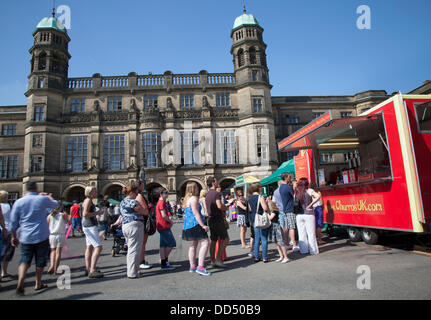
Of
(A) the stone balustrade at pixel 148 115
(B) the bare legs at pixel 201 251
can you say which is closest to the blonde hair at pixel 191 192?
(B) the bare legs at pixel 201 251

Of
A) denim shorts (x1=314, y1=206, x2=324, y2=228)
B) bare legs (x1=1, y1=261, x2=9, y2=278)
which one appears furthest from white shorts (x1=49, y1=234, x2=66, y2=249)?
denim shorts (x1=314, y1=206, x2=324, y2=228)

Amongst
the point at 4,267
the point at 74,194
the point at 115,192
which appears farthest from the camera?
the point at 115,192

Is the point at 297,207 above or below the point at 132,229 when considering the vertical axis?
above

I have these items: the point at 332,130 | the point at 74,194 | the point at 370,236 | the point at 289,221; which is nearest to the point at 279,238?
the point at 289,221

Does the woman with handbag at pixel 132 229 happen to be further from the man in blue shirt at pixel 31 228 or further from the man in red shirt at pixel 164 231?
the man in blue shirt at pixel 31 228

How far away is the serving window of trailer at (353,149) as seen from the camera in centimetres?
647

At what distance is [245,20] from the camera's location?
2906 cm

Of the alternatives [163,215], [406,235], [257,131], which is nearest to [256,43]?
[257,131]

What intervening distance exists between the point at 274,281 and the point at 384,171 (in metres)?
3.99

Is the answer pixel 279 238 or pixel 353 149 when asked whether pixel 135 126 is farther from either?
pixel 279 238

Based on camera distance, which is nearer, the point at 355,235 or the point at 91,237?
the point at 91,237

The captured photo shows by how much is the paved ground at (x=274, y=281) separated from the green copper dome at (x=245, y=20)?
2854cm

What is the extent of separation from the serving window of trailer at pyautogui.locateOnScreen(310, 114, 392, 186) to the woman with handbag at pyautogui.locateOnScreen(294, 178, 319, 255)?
164 cm
